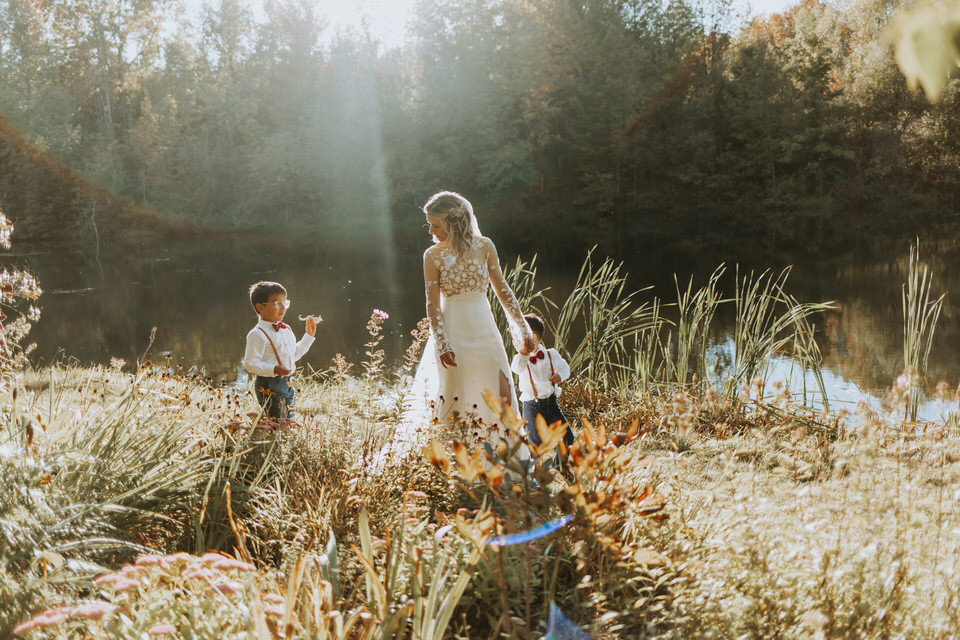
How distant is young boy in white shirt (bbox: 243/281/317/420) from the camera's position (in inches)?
170

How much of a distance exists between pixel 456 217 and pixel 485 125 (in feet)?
98.2

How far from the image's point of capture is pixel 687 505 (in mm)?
3090

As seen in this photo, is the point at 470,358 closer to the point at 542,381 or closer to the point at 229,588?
the point at 542,381

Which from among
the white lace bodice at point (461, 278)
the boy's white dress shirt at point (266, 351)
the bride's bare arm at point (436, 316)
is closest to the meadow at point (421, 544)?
the boy's white dress shirt at point (266, 351)

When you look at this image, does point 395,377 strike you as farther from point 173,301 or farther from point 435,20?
point 435,20

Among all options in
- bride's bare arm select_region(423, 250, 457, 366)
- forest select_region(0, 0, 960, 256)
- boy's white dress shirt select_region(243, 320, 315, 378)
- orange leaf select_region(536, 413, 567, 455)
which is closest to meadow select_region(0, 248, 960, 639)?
orange leaf select_region(536, 413, 567, 455)

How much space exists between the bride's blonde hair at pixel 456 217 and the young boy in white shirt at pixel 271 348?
1007 mm

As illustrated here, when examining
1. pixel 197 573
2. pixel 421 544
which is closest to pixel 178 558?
pixel 197 573

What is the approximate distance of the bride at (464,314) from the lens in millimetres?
4266

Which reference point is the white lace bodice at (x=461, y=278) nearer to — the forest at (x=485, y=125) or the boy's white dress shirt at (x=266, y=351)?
the boy's white dress shirt at (x=266, y=351)

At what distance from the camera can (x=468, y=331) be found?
176 inches

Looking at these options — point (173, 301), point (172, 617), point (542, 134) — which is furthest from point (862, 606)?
point (542, 134)

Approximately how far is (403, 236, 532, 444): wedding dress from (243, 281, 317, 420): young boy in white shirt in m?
0.81

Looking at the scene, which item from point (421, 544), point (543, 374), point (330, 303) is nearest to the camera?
point (421, 544)
